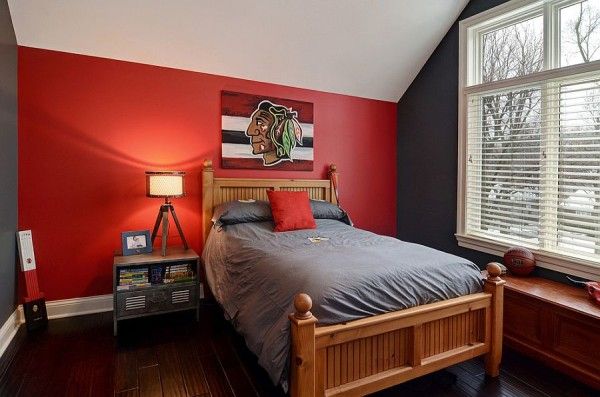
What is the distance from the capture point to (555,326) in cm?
215

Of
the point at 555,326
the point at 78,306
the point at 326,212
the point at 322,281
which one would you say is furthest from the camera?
the point at 326,212

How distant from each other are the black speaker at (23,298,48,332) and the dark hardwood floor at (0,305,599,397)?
0.20ft

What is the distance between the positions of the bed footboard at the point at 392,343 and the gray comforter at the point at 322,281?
0.06 meters

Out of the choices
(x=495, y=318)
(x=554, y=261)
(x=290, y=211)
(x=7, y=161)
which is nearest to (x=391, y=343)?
(x=495, y=318)

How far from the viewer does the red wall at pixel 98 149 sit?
2742mm

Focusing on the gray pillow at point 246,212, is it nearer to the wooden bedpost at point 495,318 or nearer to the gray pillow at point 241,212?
the gray pillow at point 241,212

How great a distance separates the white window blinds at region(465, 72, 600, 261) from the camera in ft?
8.16

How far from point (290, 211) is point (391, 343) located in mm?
1474

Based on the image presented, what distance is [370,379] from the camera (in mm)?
1673

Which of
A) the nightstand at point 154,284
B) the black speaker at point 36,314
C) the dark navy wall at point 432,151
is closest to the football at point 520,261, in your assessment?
the dark navy wall at point 432,151

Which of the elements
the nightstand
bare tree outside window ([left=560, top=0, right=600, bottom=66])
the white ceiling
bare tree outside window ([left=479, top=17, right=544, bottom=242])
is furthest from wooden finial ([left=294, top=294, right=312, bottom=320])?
bare tree outside window ([left=560, top=0, right=600, bottom=66])

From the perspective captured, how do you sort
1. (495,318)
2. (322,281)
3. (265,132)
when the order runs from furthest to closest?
1. (265,132)
2. (495,318)
3. (322,281)

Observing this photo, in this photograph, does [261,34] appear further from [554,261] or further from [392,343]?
[554,261]

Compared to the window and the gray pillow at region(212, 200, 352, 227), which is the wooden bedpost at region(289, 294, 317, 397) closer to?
the gray pillow at region(212, 200, 352, 227)
